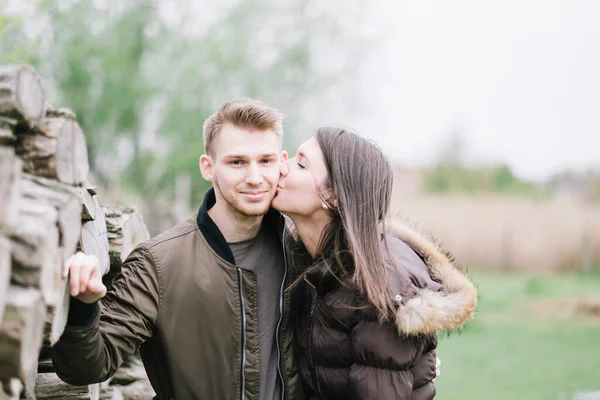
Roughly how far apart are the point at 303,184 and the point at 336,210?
162 millimetres

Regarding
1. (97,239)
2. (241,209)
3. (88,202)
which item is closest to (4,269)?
(88,202)

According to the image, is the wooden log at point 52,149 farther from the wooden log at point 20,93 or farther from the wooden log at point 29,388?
the wooden log at point 29,388

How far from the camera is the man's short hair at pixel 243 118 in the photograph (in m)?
2.73

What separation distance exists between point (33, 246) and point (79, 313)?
1.77ft

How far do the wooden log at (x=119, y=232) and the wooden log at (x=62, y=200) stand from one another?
95 centimetres

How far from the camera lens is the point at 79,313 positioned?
2016 mm

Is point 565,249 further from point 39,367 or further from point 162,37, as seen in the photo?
point 39,367

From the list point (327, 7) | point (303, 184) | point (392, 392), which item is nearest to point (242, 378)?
point (392, 392)

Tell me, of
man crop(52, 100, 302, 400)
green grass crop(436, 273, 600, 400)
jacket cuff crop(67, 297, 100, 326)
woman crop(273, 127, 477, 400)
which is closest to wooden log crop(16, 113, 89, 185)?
jacket cuff crop(67, 297, 100, 326)

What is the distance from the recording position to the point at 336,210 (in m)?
2.70

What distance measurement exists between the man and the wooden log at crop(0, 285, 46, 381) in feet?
2.20

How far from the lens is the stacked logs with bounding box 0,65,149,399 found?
59.2 inches

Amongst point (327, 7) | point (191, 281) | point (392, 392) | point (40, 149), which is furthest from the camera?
point (327, 7)

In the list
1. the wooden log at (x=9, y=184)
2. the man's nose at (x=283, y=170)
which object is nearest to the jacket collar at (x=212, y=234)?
the man's nose at (x=283, y=170)
